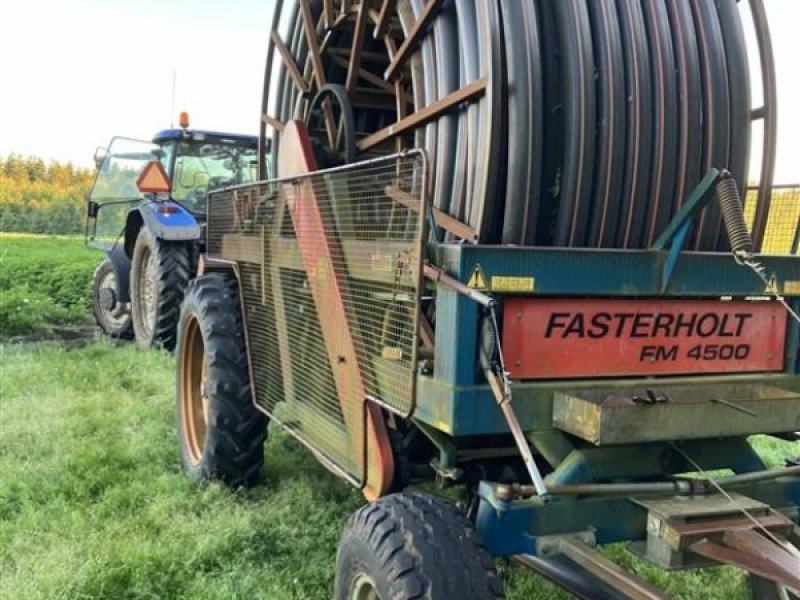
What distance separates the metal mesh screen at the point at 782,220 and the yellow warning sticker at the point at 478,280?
1.83 m

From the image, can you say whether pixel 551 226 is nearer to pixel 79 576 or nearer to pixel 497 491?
pixel 497 491

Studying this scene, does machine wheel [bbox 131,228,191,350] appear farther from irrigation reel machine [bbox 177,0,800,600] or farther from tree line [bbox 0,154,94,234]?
tree line [bbox 0,154,94,234]

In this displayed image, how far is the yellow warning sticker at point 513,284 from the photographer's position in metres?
2.59

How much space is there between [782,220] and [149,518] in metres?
3.23

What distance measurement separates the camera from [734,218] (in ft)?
8.80

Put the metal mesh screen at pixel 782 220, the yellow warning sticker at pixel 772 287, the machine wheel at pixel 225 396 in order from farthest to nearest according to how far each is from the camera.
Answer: the machine wheel at pixel 225 396, the metal mesh screen at pixel 782 220, the yellow warning sticker at pixel 772 287

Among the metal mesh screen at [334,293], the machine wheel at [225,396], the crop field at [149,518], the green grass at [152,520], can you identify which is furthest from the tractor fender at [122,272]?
the metal mesh screen at [334,293]

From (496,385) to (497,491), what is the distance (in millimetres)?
307

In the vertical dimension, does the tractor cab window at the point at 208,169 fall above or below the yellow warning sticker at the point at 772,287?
above

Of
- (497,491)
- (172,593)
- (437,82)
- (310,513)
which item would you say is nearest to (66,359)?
(310,513)

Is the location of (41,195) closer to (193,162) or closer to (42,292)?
(42,292)

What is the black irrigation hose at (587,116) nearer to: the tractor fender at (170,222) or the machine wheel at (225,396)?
the machine wheel at (225,396)

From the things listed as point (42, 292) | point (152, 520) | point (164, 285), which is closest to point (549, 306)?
point (152, 520)

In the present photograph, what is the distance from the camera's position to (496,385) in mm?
2492
